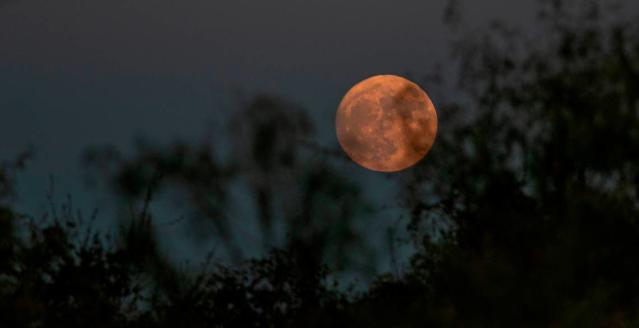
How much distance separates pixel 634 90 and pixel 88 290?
35.2 ft

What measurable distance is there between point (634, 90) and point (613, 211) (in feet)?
6.07

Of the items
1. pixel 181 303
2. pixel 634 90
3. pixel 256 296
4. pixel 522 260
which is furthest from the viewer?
pixel 256 296

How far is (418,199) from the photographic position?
21.1 meters

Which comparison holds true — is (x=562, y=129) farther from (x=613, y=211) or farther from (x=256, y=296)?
(x=256, y=296)

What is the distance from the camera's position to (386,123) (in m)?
25.0

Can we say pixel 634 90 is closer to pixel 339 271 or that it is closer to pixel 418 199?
pixel 418 199

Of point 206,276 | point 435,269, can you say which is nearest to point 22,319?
point 206,276

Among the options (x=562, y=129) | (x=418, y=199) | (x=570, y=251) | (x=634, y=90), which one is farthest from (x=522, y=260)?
(x=418, y=199)

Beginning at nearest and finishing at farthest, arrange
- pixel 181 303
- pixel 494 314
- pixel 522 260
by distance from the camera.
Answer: pixel 494 314 → pixel 522 260 → pixel 181 303

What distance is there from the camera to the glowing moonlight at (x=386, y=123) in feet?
70.4

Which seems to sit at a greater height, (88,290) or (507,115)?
(507,115)

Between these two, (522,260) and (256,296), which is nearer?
(522,260)


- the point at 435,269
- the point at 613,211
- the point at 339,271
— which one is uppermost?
the point at 339,271

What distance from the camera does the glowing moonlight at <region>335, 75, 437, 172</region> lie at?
21469mm
